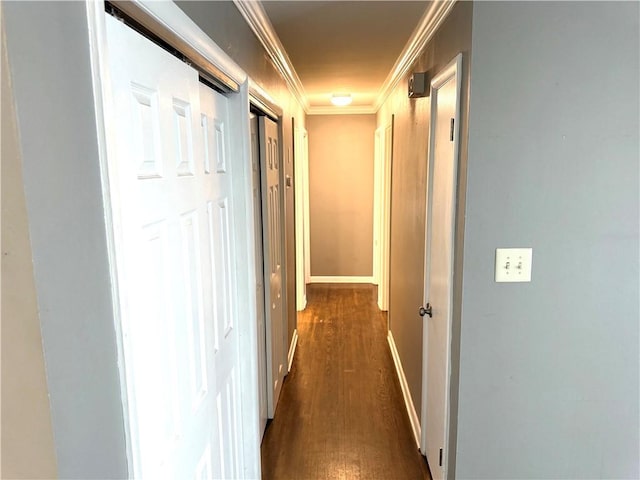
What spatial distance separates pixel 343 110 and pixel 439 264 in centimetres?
420

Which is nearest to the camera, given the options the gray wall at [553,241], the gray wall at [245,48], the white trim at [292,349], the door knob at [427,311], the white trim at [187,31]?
the white trim at [187,31]

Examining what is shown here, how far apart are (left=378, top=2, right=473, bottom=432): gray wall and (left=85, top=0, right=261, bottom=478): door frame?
86 cm

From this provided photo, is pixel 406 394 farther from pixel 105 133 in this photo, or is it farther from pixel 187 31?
pixel 105 133

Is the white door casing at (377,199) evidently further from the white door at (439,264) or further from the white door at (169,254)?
the white door at (169,254)

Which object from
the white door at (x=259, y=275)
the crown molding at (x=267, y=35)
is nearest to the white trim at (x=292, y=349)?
the white door at (x=259, y=275)

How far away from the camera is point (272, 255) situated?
2.76m

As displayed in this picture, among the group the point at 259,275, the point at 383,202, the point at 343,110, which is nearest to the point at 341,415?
the point at 259,275

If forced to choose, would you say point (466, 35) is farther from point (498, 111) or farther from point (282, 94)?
point (282, 94)

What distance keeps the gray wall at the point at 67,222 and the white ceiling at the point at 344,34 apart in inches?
58.3

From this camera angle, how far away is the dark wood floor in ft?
7.73

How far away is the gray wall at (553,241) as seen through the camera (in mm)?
1458

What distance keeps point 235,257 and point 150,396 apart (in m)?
0.91

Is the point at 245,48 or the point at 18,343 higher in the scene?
the point at 245,48

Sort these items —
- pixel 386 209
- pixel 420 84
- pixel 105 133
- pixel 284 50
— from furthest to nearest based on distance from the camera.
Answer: pixel 386 209 < pixel 284 50 < pixel 420 84 < pixel 105 133
